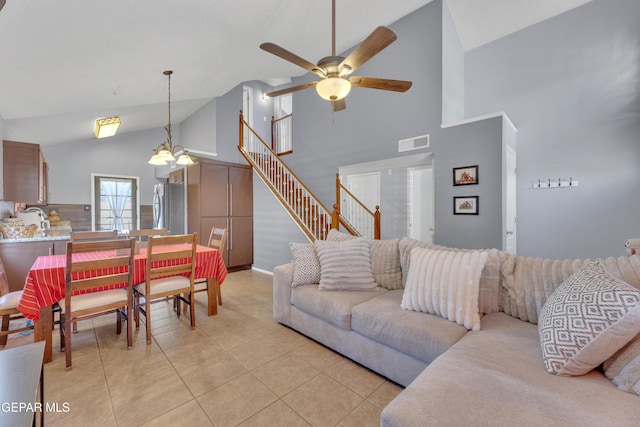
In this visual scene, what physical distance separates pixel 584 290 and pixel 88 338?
3.70m

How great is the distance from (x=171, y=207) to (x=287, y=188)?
2.60 m

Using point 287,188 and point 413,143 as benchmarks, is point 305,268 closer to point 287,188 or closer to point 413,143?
point 413,143

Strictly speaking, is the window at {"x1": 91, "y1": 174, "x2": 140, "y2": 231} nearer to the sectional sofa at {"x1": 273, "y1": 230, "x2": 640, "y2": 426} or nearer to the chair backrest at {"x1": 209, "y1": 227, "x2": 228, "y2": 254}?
the chair backrest at {"x1": 209, "y1": 227, "x2": 228, "y2": 254}

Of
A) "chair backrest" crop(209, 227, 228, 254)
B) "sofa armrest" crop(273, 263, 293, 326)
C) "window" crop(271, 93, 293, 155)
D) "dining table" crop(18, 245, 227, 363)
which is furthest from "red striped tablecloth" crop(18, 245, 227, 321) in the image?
"window" crop(271, 93, 293, 155)

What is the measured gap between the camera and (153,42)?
281cm

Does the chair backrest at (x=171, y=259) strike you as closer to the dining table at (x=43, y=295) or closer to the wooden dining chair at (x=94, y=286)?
the wooden dining chair at (x=94, y=286)

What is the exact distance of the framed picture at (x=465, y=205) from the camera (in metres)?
3.47

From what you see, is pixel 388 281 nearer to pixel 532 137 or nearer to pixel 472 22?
pixel 532 137

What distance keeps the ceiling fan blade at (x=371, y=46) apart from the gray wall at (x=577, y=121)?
2988 millimetres

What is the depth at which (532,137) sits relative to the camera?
3.79m

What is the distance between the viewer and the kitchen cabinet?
3199 mm

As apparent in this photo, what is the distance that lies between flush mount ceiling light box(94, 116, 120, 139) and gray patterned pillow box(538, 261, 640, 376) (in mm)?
6673

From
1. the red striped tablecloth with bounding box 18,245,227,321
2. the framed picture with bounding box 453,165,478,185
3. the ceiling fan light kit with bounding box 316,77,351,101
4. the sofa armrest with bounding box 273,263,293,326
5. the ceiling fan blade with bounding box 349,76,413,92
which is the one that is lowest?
the sofa armrest with bounding box 273,263,293,326

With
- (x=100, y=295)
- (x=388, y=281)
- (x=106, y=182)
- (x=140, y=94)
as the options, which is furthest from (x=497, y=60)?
(x=106, y=182)
